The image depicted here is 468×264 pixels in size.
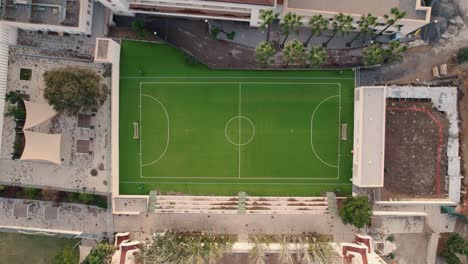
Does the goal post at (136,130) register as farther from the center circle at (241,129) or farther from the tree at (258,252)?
the tree at (258,252)

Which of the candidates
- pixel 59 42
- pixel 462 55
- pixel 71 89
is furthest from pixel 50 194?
pixel 462 55

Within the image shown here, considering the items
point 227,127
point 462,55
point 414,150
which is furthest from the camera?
point 414,150

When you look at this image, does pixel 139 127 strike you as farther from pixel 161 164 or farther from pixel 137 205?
pixel 137 205

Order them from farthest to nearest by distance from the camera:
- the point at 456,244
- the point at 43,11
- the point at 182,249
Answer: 1. the point at 456,244
2. the point at 43,11
3. the point at 182,249

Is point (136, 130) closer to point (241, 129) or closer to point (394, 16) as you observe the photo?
point (241, 129)

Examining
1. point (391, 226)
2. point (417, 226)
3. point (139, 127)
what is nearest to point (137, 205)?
point (139, 127)

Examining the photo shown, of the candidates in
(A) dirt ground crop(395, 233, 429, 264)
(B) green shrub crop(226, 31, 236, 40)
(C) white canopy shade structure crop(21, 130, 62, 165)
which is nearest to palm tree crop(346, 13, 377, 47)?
(B) green shrub crop(226, 31, 236, 40)
